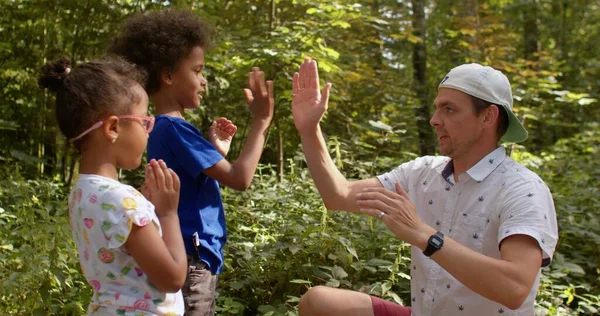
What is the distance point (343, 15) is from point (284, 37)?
2.07ft

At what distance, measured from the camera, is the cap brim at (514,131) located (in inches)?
94.6

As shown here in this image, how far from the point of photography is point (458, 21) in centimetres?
820

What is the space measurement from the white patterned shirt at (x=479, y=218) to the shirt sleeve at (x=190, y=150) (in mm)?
902

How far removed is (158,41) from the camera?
231 cm

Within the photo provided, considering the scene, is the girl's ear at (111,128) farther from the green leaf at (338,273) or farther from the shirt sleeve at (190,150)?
the green leaf at (338,273)

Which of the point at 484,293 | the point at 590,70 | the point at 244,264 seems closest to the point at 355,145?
the point at 244,264

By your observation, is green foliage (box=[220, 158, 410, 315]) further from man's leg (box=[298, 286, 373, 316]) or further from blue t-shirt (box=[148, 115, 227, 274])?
blue t-shirt (box=[148, 115, 227, 274])

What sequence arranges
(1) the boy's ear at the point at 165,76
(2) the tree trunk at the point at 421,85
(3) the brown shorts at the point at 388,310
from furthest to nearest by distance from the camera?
→ (2) the tree trunk at the point at 421,85, (3) the brown shorts at the point at 388,310, (1) the boy's ear at the point at 165,76

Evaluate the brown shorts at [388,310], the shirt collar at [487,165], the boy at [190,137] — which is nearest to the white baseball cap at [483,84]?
the shirt collar at [487,165]

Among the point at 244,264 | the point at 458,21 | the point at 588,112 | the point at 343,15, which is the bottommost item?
the point at 588,112

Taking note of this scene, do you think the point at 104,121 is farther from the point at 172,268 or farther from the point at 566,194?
the point at 566,194

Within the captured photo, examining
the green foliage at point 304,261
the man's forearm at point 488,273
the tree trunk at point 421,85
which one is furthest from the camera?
the tree trunk at point 421,85

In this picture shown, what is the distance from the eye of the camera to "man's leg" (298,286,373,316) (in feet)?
8.31

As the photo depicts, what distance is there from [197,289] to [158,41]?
938 mm
